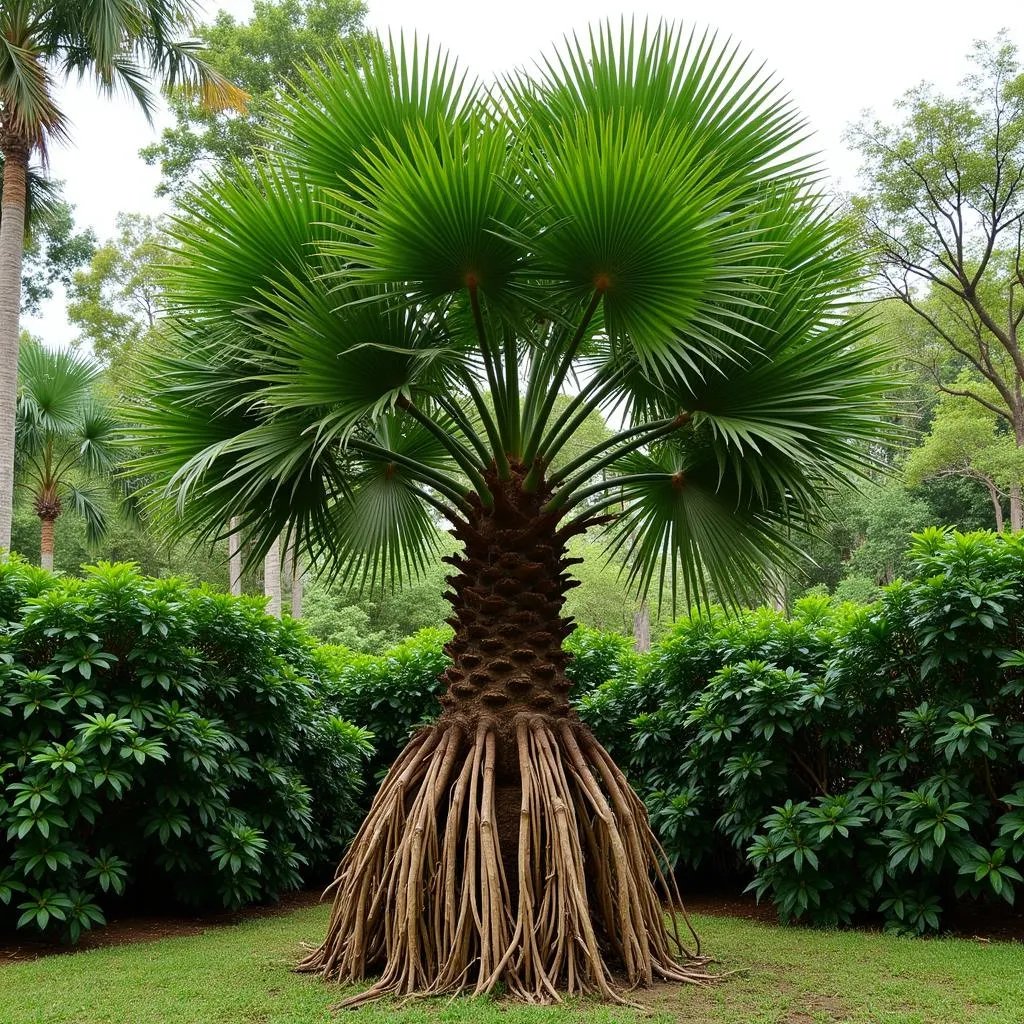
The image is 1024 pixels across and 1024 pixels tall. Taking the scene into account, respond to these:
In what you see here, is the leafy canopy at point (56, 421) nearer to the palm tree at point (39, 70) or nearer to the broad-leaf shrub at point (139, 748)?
the palm tree at point (39, 70)

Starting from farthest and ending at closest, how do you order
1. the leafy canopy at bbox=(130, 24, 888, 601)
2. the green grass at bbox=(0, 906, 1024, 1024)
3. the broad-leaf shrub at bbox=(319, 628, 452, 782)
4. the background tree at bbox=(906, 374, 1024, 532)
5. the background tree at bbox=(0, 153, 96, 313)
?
the background tree at bbox=(0, 153, 96, 313)
the background tree at bbox=(906, 374, 1024, 532)
the broad-leaf shrub at bbox=(319, 628, 452, 782)
the leafy canopy at bbox=(130, 24, 888, 601)
the green grass at bbox=(0, 906, 1024, 1024)

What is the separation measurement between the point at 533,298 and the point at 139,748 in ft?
11.9

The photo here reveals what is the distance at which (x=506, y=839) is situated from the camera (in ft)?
15.7

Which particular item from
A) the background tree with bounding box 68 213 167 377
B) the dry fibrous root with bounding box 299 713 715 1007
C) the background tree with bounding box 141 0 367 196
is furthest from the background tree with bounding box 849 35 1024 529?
the background tree with bounding box 68 213 167 377

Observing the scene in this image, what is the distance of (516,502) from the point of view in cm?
505

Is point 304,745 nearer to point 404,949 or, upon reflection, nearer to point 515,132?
point 404,949

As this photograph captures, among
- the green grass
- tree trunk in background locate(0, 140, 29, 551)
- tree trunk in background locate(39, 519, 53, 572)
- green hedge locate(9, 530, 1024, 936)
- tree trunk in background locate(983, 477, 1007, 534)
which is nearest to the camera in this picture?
the green grass

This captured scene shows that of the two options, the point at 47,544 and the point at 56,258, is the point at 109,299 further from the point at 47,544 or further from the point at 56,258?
the point at 47,544

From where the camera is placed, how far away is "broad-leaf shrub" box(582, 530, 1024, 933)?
5.35 metres

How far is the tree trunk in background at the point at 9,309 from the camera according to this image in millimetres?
11898

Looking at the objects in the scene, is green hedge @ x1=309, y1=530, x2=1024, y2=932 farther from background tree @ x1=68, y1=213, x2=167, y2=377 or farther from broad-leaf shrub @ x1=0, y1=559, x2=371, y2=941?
background tree @ x1=68, y1=213, x2=167, y2=377

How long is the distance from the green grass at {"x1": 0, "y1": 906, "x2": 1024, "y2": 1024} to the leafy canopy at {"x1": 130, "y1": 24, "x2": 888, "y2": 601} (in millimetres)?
2075

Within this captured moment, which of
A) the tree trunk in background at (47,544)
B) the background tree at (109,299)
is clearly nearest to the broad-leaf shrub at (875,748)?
the tree trunk in background at (47,544)

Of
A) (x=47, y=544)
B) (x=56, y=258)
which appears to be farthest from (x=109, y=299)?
(x=47, y=544)
